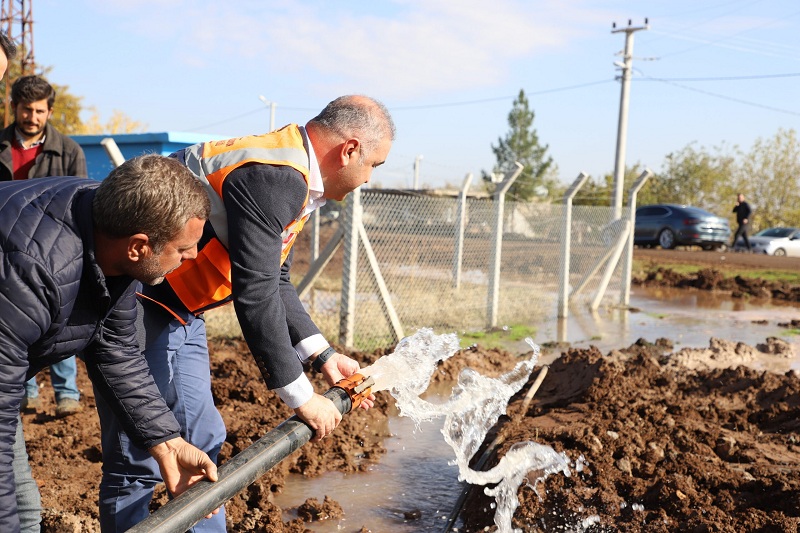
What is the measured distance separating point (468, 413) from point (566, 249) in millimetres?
6357

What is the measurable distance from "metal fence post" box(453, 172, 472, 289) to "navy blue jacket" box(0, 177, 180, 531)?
25.6 ft

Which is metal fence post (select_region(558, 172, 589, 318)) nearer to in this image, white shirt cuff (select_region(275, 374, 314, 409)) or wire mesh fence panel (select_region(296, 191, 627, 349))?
wire mesh fence panel (select_region(296, 191, 627, 349))

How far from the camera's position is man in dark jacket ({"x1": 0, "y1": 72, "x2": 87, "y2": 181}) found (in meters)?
5.21

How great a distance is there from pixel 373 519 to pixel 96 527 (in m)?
1.45

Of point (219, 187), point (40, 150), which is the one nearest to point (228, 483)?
point (219, 187)

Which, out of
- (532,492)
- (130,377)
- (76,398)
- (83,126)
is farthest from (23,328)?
(83,126)

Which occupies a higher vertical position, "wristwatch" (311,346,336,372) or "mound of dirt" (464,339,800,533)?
"wristwatch" (311,346,336,372)

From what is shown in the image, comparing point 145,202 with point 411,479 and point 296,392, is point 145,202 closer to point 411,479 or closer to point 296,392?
point 296,392

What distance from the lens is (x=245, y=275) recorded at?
2627 millimetres

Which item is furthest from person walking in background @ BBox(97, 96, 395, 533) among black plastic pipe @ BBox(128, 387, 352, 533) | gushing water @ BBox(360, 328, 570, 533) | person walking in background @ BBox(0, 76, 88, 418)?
person walking in background @ BBox(0, 76, 88, 418)

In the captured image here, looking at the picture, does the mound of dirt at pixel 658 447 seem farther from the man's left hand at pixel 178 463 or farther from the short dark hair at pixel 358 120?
the short dark hair at pixel 358 120

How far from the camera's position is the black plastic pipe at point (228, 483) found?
2131mm

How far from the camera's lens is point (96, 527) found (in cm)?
372

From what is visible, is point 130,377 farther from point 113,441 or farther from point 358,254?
point 358,254
